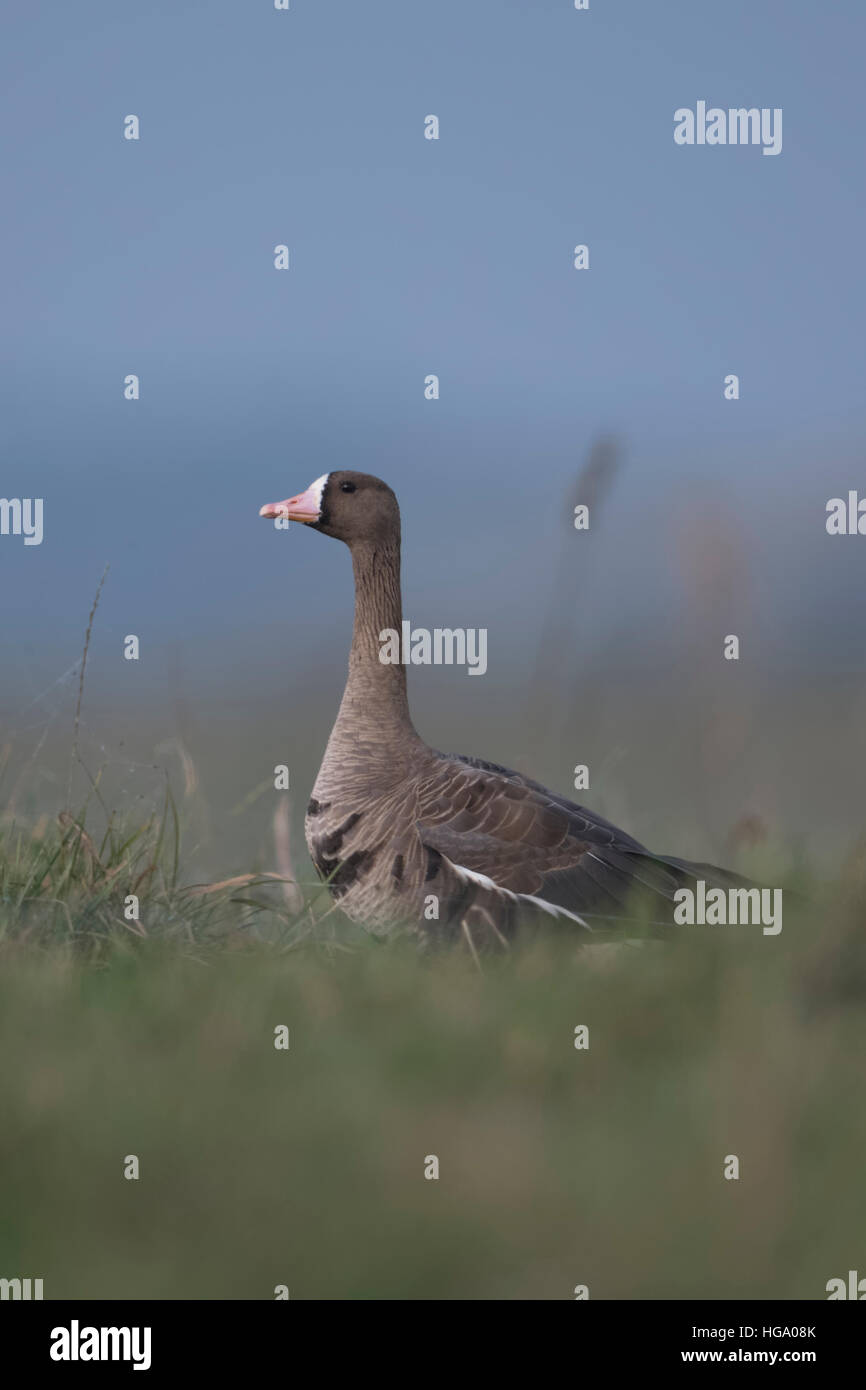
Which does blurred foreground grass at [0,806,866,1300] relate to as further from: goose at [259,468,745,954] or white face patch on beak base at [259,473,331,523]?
white face patch on beak base at [259,473,331,523]

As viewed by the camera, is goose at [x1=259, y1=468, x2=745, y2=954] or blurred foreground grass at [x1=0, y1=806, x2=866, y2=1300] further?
goose at [x1=259, y1=468, x2=745, y2=954]

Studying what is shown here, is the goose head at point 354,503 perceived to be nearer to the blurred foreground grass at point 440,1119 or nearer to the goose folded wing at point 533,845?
the goose folded wing at point 533,845

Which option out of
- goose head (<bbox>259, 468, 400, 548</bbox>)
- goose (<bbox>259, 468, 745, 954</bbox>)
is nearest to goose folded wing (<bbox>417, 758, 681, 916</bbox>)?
goose (<bbox>259, 468, 745, 954</bbox>)

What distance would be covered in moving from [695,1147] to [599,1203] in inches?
17.5

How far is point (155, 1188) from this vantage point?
13.2 feet

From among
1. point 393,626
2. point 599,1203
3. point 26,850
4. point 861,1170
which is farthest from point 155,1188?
point 393,626

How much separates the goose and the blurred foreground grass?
0.71 m

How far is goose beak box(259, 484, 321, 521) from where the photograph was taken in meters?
8.39

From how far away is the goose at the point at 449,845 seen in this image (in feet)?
23.2

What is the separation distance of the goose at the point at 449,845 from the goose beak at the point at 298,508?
93 centimetres

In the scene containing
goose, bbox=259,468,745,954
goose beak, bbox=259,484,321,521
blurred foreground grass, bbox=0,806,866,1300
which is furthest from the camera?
goose beak, bbox=259,484,321,521

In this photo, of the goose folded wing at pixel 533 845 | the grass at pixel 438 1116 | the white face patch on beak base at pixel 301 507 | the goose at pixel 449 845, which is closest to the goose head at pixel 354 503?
the white face patch on beak base at pixel 301 507

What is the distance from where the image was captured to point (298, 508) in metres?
8.45
